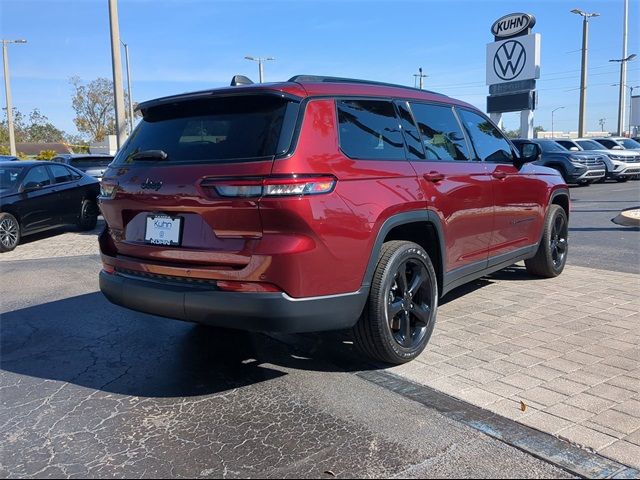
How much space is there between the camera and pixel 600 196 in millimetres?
17141

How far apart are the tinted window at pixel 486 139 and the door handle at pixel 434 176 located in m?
0.99

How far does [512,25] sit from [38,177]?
18964 mm

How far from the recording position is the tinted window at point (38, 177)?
1096 cm

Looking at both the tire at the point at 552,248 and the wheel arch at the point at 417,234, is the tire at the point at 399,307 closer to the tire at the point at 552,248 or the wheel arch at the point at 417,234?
the wheel arch at the point at 417,234

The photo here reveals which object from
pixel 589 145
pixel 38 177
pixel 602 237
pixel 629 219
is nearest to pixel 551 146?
pixel 589 145

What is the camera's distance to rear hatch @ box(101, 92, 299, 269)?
10.9 feet

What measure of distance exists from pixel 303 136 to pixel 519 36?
21.9m

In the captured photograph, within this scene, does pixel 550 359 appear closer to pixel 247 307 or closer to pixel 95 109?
pixel 247 307

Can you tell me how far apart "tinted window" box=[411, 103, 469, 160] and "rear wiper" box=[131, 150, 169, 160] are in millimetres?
1999

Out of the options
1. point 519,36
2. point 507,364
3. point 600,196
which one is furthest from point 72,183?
point 519,36

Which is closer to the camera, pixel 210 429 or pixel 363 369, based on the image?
pixel 210 429

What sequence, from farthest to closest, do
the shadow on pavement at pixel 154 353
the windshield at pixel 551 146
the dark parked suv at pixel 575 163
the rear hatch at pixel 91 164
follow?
the windshield at pixel 551 146 < the dark parked suv at pixel 575 163 < the rear hatch at pixel 91 164 < the shadow on pavement at pixel 154 353

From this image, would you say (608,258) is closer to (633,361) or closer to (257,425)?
(633,361)

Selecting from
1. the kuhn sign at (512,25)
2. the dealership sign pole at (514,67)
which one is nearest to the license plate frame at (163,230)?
the dealership sign pole at (514,67)
